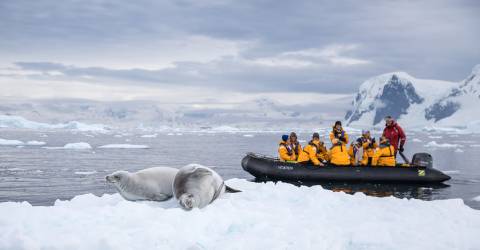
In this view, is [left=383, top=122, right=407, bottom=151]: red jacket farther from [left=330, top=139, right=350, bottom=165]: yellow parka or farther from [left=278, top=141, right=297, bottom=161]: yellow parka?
[left=278, top=141, right=297, bottom=161]: yellow parka

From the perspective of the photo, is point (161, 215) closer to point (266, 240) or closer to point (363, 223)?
point (266, 240)

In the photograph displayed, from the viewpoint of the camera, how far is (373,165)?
14.6 m

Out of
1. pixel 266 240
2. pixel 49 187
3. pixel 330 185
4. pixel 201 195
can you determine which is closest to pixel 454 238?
pixel 266 240

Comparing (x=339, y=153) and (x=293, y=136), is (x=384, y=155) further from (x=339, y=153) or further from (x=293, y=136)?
(x=293, y=136)

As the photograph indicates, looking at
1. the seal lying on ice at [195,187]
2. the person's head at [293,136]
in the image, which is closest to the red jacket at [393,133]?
the person's head at [293,136]

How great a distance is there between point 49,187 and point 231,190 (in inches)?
359

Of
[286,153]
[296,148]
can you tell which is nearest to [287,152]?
[286,153]

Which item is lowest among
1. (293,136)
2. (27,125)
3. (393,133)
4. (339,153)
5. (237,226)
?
(27,125)

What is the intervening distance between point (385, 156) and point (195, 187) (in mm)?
9369

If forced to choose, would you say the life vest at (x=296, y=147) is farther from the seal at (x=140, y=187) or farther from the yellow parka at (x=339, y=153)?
the seal at (x=140, y=187)

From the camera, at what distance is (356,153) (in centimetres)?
1545

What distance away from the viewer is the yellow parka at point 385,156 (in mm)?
14734

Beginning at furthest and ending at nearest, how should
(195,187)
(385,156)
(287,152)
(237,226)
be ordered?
(287,152)
(385,156)
(195,187)
(237,226)

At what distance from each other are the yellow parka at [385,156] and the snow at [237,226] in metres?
6.87
